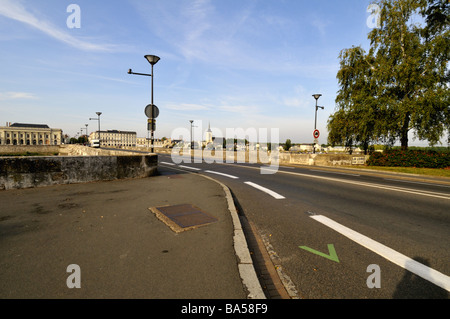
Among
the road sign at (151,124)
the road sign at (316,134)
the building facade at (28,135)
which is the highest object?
the building facade at (28,135)

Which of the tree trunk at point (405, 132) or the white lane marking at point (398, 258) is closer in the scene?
the white lane marking at point (398, 258)

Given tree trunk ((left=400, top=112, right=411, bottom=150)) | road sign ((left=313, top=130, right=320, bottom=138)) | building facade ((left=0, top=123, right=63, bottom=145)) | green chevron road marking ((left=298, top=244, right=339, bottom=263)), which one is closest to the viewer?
green chevron road marking ((left=298, top=244, right=339, bottom=263))

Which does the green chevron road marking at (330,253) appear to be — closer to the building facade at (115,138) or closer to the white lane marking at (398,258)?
the white lane marking at (398,258)

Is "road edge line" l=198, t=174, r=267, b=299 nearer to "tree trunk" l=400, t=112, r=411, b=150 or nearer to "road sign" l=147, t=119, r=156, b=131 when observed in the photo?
"road sign" l=147, t=119, r=156, b=131

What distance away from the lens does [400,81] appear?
20016mm

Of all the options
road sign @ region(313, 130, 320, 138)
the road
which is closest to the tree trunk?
road sign @ region(313, 130, 320, 138)

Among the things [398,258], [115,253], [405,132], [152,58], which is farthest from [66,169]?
[405,132]

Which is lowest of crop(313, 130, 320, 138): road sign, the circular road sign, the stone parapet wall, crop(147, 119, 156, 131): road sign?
the stone parapet wall

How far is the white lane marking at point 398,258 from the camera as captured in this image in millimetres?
2777

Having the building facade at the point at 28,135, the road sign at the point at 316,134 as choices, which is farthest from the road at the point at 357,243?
the building facade at the point at 28,135

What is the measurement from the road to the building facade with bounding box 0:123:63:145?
16723 centimetres

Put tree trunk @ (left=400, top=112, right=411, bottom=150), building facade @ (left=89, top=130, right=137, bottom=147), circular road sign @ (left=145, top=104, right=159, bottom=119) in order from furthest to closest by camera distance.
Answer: building facade @ (left=89, top=130, right=137, bottom=147)
tree trunk @ (left=400, top=112, right=411, bottom=150)
circular road sign @ (left=145, top=104, right=159, bottom=119)

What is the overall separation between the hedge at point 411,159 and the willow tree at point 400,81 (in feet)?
8.35

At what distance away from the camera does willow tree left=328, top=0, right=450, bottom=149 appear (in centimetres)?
1894
